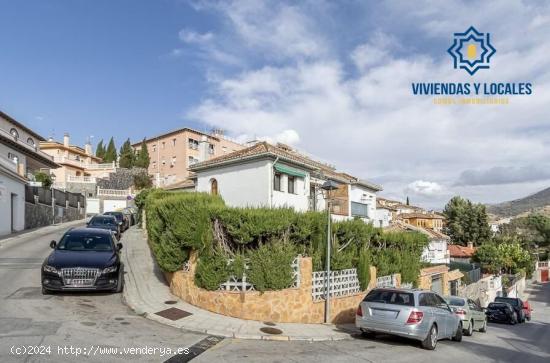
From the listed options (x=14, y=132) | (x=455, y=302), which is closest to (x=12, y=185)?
(x=14, y=132)

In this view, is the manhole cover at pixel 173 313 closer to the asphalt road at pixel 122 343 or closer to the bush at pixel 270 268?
the asphalt road at pixel 122 343

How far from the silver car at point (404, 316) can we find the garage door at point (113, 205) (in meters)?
45.0

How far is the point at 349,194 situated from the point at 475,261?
25686mm

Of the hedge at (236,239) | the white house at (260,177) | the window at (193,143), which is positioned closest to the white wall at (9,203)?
the white house at (260,177)

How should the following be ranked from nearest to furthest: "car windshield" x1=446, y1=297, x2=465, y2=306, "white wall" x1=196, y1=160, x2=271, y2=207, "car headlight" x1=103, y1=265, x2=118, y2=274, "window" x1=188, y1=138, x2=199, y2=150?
1. "car headlight" x1=103, y1=265, x2=118, y2=274
2. "car windshield" x1=446, y1=297, x2=465, y2=306
3. "white wall" x1=196, y1=160, x2=271, y2=207
4. "window" x1=188, y1=138, x2=199, y2=150

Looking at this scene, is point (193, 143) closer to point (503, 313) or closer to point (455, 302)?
point (503, 313)

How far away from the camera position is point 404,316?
32.7 feet

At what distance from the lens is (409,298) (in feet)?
33.9

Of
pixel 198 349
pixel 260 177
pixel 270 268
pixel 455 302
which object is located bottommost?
pixel 455 302

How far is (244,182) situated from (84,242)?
1376 centimetres

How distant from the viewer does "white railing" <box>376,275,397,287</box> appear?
53.4 feet

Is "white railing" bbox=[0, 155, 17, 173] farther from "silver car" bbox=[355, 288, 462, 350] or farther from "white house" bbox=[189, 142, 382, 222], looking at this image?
"silver car" bbox=[355, 288, 462, 350]

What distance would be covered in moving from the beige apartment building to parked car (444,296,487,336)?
49.3m

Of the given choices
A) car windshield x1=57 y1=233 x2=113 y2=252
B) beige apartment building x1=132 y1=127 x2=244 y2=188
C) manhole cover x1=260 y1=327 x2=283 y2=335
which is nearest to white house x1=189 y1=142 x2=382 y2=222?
car windshield x1=57 y1=233 x2=113 y2=252
